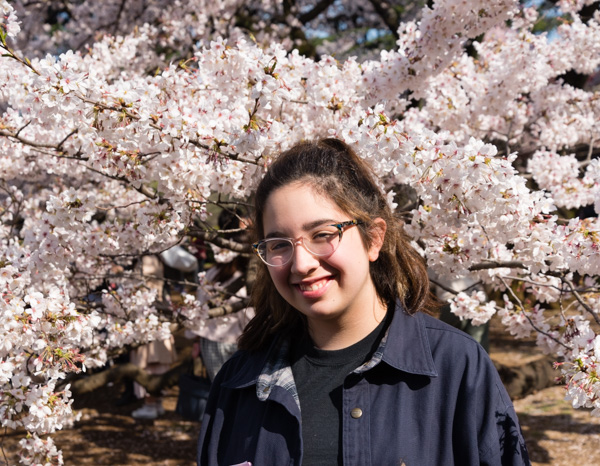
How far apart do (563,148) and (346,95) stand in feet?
9.27

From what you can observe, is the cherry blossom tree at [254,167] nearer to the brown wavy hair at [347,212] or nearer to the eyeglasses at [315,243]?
the brown wavy hair at [347,212]

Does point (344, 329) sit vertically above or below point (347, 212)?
below

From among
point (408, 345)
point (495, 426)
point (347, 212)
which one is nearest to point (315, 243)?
point (347, 212)

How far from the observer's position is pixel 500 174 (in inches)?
81.3

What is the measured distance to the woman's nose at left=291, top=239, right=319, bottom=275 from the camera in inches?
62.9

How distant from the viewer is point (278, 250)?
168 centimetres

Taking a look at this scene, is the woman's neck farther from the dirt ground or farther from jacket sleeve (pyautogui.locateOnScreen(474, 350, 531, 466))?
the dirt ground

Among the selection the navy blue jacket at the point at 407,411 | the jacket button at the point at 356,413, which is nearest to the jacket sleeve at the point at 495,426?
the navy blue jacket at the point at 407,411

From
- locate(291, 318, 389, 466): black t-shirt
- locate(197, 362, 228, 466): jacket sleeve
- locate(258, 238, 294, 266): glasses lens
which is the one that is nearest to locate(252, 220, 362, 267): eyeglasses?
locate(258, 238, 294, 266): glasses lens

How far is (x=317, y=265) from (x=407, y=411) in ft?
1.37

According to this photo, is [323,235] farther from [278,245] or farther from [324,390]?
[324,390]

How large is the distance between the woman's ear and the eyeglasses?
118 mm

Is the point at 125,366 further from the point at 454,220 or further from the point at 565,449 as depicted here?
the point at 454,220

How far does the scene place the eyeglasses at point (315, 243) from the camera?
1.62 metres
